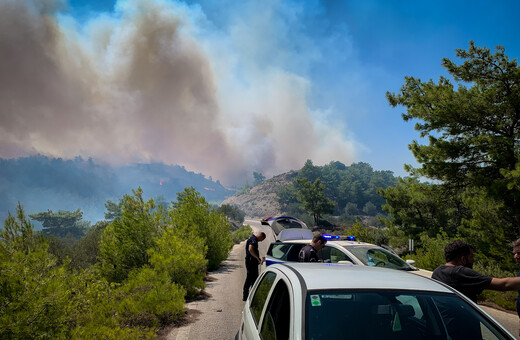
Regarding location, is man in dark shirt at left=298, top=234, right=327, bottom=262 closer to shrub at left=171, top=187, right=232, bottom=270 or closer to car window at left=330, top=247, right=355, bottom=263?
car window at left=330, top=247, right=355, bottom=263

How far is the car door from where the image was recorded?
89.1 inches

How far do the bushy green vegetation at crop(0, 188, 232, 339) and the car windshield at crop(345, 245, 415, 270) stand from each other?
4.05 m

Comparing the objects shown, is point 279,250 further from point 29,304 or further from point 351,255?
point 29,304

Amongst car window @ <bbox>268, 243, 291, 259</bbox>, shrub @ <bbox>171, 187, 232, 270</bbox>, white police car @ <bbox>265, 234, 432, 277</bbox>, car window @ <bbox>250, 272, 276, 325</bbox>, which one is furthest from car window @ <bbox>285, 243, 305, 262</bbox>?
shrub @ <bbox>171, 187, 232, 270</bbox>

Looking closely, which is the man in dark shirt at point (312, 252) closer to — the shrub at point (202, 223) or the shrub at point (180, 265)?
the shrub at point (180, 265)

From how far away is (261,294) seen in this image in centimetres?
323

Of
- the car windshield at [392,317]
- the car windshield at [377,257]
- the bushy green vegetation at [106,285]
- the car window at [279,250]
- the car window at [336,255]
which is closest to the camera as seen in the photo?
the car windshield at [392,317]

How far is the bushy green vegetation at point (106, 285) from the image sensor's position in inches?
160

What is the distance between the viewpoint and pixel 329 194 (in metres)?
169

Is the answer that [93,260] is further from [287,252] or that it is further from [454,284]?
[454,284]

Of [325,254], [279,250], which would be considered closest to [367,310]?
[325,254]

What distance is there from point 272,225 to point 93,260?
1999cm

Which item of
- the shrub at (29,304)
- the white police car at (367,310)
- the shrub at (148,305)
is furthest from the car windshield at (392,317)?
the shrub at (148,305)

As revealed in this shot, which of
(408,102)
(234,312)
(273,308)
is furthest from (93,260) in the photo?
(273,308)
